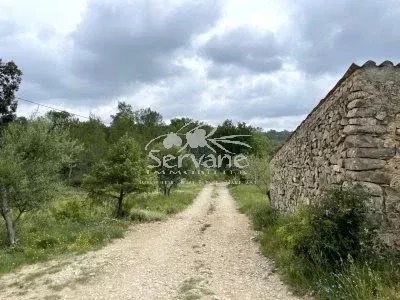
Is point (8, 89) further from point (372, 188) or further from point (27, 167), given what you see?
point (372, 188)

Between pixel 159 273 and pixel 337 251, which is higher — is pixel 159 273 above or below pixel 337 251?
below

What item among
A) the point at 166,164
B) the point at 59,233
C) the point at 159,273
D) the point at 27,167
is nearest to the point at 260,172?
the point at 166,164

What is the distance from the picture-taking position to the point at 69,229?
42.7 ft

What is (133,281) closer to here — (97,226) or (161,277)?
(161,277)

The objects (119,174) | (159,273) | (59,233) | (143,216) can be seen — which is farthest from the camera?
(143,216)

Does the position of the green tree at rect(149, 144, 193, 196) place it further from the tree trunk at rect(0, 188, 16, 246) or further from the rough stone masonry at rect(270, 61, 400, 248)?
the rough stone masonry at rect(270, 61, 400, 248)

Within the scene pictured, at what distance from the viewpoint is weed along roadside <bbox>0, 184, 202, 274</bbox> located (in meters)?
10.1

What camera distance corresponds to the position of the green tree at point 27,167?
11.0 meters

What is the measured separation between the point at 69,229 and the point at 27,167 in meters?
2.69

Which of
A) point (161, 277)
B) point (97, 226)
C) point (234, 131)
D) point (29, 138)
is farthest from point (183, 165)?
point (234, 131)

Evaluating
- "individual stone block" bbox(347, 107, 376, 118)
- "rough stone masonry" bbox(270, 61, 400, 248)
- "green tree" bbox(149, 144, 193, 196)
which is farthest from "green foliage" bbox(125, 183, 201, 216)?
"individual stone block" bbox(347, 107, 376, 118)

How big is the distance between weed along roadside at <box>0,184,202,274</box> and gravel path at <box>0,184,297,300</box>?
594 mm

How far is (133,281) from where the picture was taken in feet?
25.1

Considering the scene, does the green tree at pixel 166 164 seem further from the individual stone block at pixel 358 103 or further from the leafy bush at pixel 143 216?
the individual stone block at pixel 358 103
